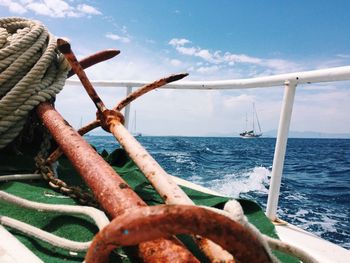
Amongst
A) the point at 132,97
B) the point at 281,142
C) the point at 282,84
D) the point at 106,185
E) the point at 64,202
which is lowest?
the point at 64,202

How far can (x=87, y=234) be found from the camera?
1.01 metres

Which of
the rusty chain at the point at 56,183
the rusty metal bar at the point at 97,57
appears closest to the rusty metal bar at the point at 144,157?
the rusty chain at the point at 56,183

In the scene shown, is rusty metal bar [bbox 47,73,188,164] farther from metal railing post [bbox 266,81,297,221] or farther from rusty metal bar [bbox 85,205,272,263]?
rusty metal bar [bbox 85,205,272,263]

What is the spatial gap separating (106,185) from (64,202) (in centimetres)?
40

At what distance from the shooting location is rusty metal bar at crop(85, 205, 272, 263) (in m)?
0.46

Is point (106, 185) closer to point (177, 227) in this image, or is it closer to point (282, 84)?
point (177, 227)

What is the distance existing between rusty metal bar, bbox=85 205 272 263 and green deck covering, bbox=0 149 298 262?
0.28 meters

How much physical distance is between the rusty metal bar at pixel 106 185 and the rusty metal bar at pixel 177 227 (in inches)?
6.0

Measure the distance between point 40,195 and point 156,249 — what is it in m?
0.76

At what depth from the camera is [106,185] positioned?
88cm

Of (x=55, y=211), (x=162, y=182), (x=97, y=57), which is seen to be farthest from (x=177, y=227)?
(x=97, y=57)

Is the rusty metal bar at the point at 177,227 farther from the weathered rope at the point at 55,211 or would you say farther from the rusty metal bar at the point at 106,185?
the weathered rope at the point at 55,211

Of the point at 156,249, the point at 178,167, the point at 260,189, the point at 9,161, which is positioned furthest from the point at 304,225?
the point at 178,167

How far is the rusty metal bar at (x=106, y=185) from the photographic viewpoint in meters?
0.63
